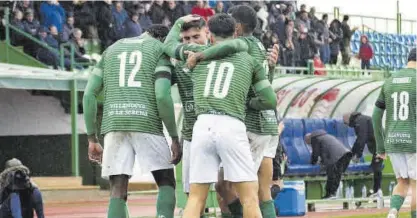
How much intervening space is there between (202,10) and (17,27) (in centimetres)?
523

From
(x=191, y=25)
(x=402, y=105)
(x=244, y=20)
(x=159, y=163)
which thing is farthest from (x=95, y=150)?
(x=402, y=105)

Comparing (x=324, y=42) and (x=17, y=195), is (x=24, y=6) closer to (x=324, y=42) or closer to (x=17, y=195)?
(x=324, y=42)

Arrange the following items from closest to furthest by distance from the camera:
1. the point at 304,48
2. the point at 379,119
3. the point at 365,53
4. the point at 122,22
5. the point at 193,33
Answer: the point at 193,33
the point at 379,119
the point at 122,22
the point at 304,48
the point at 365,53

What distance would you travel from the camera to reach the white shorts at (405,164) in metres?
15.3

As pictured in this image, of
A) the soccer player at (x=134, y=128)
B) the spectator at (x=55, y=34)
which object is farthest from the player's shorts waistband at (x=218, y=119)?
the spectator at (x=55, y=34)

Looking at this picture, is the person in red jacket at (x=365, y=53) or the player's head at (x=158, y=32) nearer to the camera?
the player's head at (x=158, y=32)

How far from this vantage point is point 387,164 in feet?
86.7

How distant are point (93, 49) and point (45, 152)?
8.92ft

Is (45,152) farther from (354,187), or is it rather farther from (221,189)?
(221,189)

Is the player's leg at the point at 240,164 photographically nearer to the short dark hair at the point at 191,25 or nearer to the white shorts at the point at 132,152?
the white shorts at the point at 132,152

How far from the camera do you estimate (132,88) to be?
1241 cm

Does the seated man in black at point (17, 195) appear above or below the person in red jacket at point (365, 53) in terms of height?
below

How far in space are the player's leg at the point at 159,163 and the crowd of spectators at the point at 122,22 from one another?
14102 millimetres

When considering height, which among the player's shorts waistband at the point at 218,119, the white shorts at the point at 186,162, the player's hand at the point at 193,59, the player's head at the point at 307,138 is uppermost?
the player's hand at the point at 193,59
